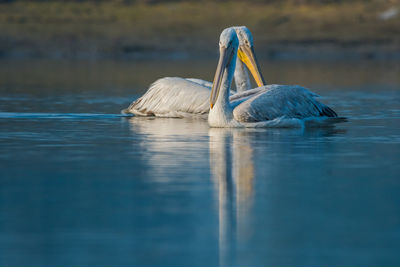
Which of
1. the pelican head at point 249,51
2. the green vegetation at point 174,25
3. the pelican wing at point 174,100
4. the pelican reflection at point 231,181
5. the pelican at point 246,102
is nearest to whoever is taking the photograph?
the pelican reflection at point 231,181

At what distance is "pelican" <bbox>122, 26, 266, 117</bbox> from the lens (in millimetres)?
11406

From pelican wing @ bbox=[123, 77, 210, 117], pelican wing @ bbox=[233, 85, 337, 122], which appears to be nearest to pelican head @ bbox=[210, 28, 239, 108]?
pelican wing @ bbox=[233, 85, 337, 122]

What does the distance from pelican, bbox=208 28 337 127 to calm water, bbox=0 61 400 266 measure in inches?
5.8

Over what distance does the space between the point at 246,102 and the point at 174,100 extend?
69.7 inches

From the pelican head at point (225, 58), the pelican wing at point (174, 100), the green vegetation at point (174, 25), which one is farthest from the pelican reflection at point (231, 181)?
the green vegetation at point (174, 25)

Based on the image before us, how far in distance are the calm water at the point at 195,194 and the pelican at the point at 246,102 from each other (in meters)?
0.15

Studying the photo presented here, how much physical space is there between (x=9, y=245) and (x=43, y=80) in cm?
1691

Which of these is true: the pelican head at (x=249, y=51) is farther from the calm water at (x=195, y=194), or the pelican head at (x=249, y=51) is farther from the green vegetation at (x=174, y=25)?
the green vegetation at (x=174, y=25)

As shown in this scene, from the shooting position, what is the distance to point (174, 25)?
169ft

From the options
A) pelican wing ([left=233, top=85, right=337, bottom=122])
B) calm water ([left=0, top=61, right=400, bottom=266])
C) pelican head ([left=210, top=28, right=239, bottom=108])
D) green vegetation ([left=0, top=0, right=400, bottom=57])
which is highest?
green vegetation ([left=0, top=0, right=400, bottom=57])

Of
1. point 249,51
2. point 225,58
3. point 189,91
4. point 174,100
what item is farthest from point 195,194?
point 249,51

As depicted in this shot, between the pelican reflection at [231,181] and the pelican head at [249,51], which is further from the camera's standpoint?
the pelican head at [249,51]

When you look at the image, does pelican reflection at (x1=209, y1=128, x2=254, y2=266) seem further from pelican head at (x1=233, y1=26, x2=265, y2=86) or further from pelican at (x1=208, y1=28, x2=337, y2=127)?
pelican head at (x1=233, y1=26, x2=265, y2=86)

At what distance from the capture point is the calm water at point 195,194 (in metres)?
4.78
